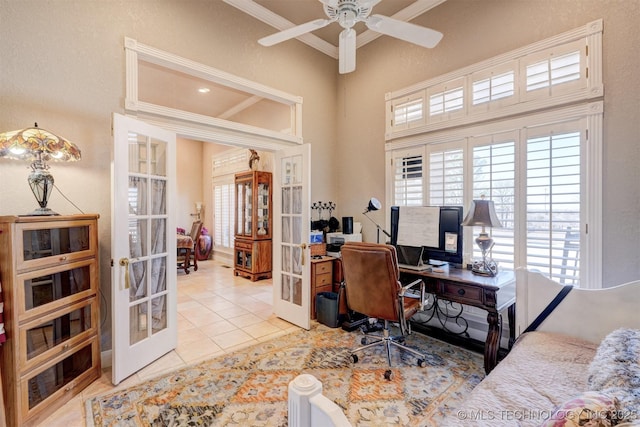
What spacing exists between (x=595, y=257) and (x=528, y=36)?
1949 millimetres

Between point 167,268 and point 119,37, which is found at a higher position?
point 119,37

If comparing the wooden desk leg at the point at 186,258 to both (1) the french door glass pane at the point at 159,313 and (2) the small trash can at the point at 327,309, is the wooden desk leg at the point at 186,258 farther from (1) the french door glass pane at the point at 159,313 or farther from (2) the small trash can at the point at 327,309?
(2) the small trash can at the point at 327,309

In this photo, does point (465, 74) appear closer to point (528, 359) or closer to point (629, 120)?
point (629, 120)

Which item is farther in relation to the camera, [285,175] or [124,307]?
[285,175]

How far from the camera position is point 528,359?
4.62 ft

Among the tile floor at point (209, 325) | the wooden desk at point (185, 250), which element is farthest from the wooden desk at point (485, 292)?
the wooden desk at point (185, 250)

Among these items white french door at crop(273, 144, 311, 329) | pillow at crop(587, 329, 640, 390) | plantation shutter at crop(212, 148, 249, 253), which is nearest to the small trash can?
white french door at crop(273, 144, 311, 329)

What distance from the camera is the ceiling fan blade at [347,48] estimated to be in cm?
219

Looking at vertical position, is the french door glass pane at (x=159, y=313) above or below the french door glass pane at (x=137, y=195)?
below

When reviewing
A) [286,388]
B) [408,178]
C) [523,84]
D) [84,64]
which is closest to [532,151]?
[523,84]

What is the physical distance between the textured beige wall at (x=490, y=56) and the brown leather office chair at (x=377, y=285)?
4.49ft

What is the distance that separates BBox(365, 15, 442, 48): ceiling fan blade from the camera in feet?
6.39

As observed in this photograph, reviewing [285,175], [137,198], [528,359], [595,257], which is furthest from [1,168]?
[595,257]

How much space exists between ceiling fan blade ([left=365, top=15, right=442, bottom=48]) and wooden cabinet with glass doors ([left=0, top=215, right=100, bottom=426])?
2527 mm
